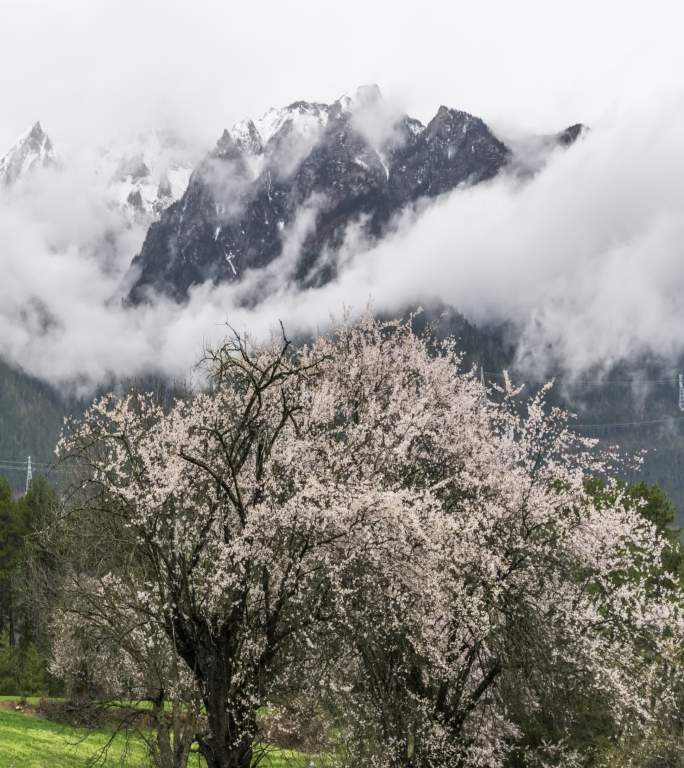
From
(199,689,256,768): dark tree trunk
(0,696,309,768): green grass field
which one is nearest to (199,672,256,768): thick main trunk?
(199,689,256,768): dark tree trunk

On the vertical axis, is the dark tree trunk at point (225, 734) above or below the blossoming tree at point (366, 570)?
below

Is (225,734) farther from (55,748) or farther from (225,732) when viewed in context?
(55,748)

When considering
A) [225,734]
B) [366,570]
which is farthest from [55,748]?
[366,570]

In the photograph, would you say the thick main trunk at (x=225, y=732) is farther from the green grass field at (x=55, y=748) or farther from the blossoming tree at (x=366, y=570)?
the green grass field at (x=55, y=748)

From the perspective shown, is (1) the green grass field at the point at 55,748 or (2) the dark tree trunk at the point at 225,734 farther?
(1) the green grass field at the point at 55,748

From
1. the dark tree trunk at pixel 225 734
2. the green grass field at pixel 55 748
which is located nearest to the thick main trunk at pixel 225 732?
the dark tree trunk at pixel 225 734

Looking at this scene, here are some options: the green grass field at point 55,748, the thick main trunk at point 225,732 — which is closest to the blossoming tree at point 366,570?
the thick main trunk at point 225,732

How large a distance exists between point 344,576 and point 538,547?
19.8 ft

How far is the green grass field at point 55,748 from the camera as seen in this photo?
23.6 meters

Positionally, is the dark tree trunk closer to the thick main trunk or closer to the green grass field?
the thick main trunk

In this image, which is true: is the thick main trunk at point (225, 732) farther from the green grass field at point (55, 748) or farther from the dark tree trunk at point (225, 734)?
the green grass field at point (55, 748)

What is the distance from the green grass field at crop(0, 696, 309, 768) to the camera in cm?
2362

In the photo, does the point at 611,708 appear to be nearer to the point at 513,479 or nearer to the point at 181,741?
the point at 513,479

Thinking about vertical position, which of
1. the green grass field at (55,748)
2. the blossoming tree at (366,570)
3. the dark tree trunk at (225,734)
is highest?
the blossoming tree at (366,570)
